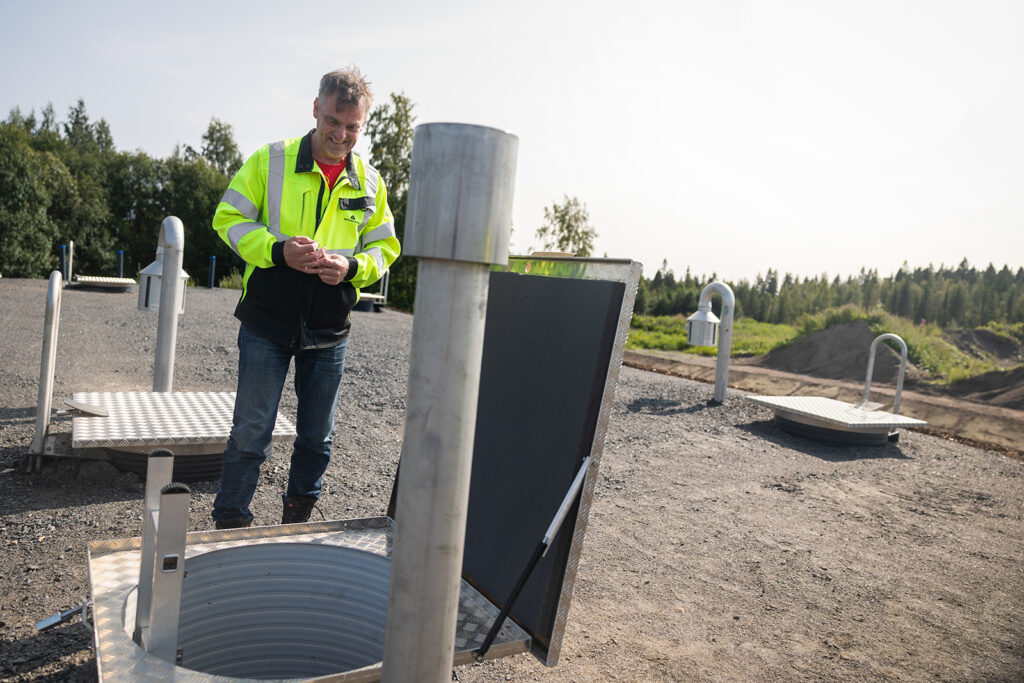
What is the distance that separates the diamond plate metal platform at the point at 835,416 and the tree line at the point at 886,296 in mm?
14950

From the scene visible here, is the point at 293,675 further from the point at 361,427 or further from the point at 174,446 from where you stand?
the point at 361,427

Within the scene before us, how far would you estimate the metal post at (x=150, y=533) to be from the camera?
5.92ft

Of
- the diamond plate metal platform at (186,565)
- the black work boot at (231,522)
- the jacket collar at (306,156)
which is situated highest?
the jacket collar at (306,156)

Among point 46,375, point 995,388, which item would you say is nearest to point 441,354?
point 46,375

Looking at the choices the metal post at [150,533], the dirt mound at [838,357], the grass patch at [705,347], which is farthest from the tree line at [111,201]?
the metal post at [150,533]

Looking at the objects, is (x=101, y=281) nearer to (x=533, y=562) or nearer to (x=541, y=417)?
(x=541, y=417)

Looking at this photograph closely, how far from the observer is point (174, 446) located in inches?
148

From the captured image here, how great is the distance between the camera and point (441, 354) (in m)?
1.25

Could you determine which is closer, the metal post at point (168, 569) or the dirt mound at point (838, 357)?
the metal post at point (168, 569)

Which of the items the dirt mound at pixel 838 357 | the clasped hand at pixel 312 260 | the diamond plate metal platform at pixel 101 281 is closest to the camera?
the clasped hand at pixel 312 260

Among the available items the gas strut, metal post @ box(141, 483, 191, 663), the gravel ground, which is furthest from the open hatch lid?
metal post @ box(141, 483, 191, 663)

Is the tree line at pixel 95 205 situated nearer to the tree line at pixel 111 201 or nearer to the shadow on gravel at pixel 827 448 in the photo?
the tree line at pixel 111 201

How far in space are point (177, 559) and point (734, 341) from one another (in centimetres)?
2076

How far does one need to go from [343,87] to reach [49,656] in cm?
219
